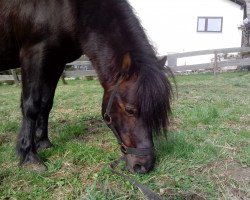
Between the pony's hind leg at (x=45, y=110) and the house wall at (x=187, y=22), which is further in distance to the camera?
the house wall at (x=187, y=22)

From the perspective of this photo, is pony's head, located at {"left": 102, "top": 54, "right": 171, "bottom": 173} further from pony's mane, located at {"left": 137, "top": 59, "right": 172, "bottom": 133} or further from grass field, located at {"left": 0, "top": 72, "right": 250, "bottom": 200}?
grass field, located at {"left": 0, "top": 72, "right": 250, "bottom": 200}

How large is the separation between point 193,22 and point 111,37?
19.3 meters

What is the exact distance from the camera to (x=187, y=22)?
21.4 metres

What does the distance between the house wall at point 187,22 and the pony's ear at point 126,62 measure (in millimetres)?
18550

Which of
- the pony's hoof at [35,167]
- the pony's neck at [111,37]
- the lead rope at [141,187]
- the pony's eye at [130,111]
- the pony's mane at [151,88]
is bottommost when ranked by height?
the pony's hoof at [35,167]

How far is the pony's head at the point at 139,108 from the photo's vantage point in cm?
273

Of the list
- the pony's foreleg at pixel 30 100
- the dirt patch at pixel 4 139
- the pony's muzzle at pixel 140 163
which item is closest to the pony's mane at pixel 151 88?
the pony's muzzle at pixel 140 163

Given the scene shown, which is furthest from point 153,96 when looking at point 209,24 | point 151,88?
point 209,24

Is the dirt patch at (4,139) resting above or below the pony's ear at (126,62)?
below

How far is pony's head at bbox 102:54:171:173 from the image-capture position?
8.96ft

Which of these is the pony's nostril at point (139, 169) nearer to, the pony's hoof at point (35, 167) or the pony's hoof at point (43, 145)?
the pony's hoof at point (35, 167)

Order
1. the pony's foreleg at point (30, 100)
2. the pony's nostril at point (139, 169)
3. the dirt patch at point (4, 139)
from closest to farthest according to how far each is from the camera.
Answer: the pony's nostril at point (139, 169)
the pony's foreleg at point (30, 100)
the dirt patch at point (4, 139)

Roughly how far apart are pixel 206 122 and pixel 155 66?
7.73ft

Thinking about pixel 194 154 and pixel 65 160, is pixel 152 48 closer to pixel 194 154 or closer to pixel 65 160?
pixel 194 154
